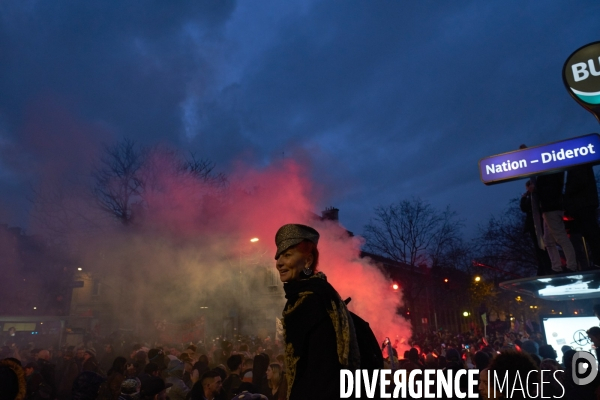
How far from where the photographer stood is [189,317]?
2017 centimetres

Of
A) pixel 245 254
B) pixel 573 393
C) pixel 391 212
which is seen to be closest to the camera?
pixel 573 393

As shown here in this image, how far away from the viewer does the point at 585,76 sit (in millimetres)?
4211

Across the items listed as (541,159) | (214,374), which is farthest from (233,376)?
(541,159)

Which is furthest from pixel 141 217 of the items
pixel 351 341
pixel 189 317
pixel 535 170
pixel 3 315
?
pixel 351 341

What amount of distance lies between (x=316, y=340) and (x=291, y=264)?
1.53 feet

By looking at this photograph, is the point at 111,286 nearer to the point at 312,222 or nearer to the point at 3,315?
the point at 3,315

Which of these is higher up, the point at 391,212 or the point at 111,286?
the point at 391,212

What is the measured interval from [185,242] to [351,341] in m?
17.5

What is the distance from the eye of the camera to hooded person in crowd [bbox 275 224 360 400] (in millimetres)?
1862

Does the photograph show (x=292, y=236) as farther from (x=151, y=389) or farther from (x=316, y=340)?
(x=151, y=389)

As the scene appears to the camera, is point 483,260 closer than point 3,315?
No

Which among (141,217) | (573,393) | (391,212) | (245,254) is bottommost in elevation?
(573,393)

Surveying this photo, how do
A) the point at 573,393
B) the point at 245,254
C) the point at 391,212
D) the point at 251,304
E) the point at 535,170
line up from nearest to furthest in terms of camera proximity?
the point at 573,393 < the point at 535,170 < the point at 245,254 < the point at 251,304 < the point at 391,212

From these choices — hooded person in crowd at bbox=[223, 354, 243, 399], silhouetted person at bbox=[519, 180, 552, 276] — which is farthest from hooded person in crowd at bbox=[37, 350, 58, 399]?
silhouetted person at bbox=[519, 180, 552, 276]
